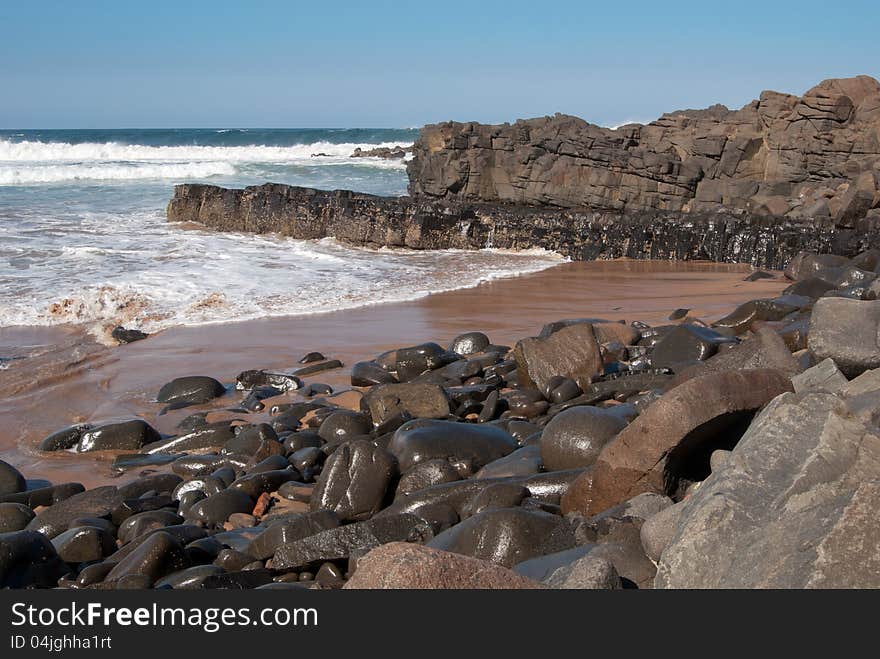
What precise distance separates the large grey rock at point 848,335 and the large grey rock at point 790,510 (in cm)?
118

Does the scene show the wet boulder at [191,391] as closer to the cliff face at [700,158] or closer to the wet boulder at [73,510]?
the wet boulder at [73,510]

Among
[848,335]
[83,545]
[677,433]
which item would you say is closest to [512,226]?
[848,335]

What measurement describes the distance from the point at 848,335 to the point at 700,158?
20516mm

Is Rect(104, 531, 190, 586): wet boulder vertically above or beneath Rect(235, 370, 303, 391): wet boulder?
above

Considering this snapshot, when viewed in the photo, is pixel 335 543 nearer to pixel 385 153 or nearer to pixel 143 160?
pixel 143 160

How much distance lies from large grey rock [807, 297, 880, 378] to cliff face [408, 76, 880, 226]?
51.4ft

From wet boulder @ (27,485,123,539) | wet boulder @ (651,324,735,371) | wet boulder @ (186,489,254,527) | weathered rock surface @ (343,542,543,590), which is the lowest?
wet boulder @ (27,485,123,539)

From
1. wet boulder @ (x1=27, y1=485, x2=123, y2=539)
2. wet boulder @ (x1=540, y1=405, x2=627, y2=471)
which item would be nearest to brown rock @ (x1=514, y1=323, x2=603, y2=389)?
wet boulder @ (x1=540, y1=405, x2=627, y2=471)

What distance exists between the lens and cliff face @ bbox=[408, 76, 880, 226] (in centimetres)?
2158

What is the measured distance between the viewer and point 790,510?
2658mm

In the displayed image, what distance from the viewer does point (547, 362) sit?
693 centimetres

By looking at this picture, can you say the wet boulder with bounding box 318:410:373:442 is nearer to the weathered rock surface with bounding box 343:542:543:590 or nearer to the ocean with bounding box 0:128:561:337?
the weathered rock surface with bounding box 343:542:543:590

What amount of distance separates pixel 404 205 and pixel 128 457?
14.3 m

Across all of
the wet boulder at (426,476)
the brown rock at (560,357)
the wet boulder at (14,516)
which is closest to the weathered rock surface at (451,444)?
the wet boulder at (426,476)
